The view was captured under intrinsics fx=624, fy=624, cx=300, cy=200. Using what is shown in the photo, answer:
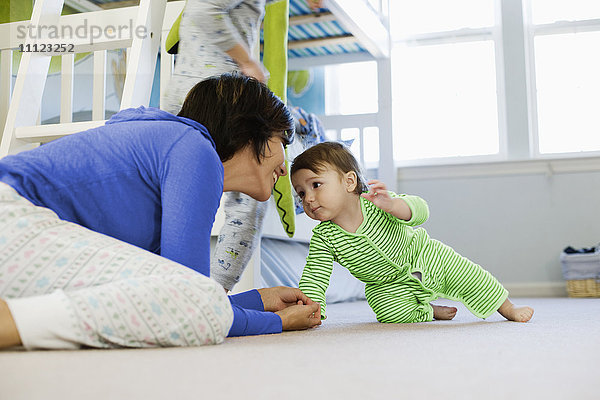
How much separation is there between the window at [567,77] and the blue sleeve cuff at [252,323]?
2837 millimetres

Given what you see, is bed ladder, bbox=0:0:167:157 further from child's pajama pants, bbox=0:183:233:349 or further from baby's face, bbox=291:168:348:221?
child's pajama pants, bbox=0:183:233:349

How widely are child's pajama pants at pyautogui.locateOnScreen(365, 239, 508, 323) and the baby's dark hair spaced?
217 millimetres

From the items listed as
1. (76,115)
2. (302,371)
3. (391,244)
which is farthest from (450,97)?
(302,371)

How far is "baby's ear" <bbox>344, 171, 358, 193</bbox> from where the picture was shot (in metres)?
1.35

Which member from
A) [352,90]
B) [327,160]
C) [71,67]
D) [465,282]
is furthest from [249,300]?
[352,90]

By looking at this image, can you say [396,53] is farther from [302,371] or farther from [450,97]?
[302,371]

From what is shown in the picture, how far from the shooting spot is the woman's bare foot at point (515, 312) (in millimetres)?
1251

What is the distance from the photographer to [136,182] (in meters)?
0.86

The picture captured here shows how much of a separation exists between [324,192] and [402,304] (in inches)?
11.7

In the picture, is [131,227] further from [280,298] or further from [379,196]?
[379,196]

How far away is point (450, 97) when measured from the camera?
3619mm

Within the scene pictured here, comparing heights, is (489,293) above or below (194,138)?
below

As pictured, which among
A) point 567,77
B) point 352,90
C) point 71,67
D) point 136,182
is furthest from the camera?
point 352,90

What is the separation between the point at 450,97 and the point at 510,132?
16.1 inches
